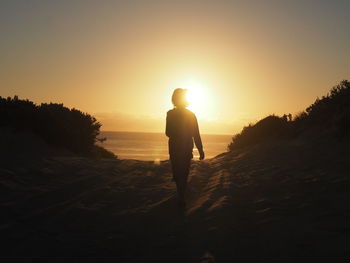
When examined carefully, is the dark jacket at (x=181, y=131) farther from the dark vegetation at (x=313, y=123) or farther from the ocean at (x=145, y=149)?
the ocean at (x=145, y=149)

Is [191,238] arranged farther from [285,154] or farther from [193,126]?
[285,154]

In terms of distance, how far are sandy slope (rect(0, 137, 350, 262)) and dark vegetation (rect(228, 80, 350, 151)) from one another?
1514 mm

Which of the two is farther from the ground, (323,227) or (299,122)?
(299,122)

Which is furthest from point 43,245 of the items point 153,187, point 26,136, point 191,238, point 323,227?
point 26,136

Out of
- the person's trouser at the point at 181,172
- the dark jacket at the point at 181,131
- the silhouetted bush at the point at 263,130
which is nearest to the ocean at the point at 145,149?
the silhouetted bush at the point at 263,130

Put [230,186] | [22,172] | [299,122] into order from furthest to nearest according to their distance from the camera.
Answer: [299,122], [22,172], [230,186]

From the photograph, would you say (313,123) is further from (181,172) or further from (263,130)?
(181,172)

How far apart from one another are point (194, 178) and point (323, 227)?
6082mm

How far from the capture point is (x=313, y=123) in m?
15.8

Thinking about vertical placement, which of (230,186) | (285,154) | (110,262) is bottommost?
(110,262)

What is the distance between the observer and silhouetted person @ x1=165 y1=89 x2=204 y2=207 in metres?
7.99

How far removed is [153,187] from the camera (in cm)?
987

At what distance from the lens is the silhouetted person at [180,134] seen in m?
7.99

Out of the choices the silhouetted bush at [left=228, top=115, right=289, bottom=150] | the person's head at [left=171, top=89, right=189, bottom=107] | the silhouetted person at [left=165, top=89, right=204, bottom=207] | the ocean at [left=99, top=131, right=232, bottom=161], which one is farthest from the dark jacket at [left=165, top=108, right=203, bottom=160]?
the ocean at [left=99, top=131, right=232, bottom=161]
